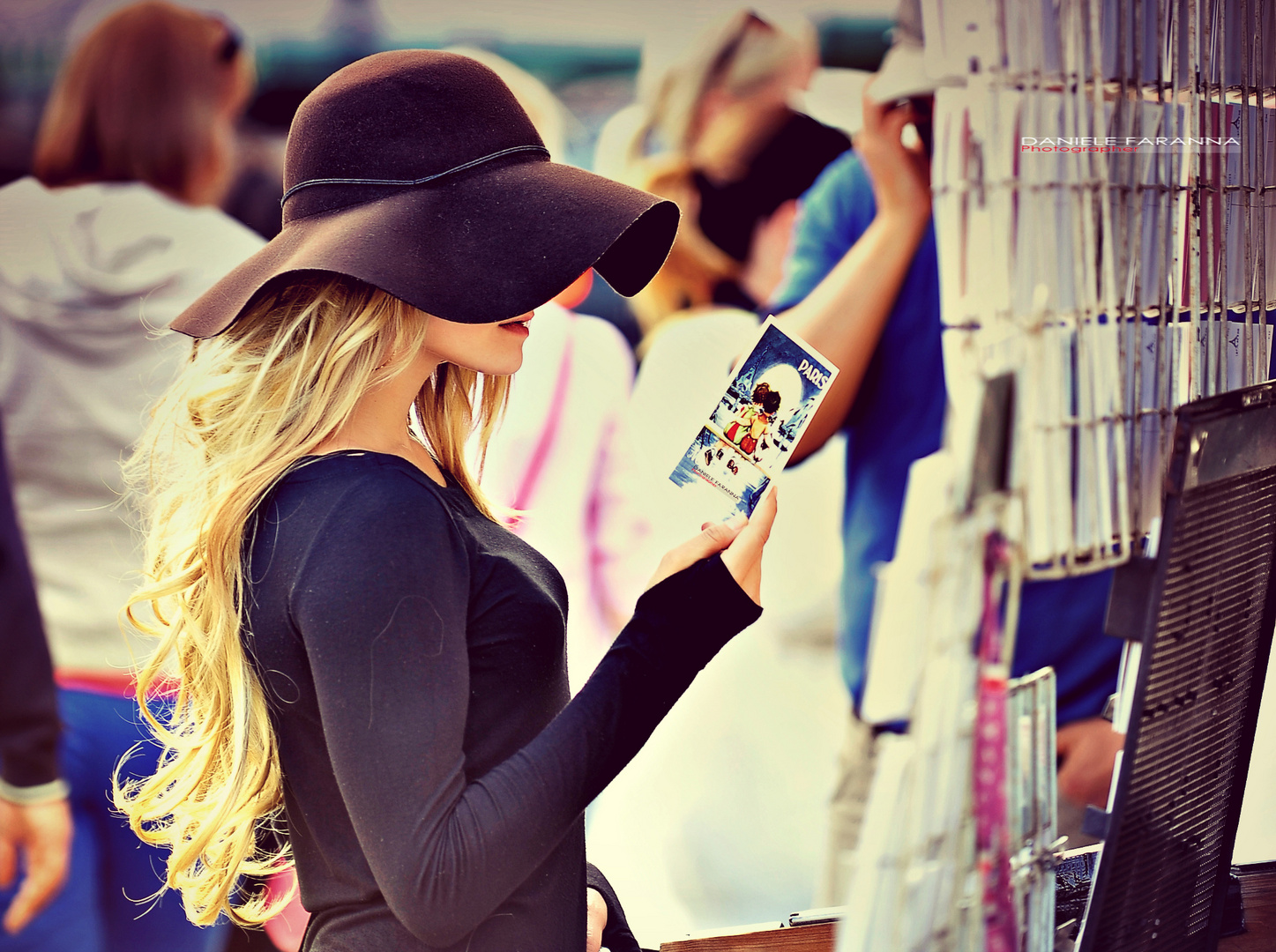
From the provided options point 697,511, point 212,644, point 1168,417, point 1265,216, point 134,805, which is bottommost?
point 134,805

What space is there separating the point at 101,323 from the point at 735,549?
1323mm

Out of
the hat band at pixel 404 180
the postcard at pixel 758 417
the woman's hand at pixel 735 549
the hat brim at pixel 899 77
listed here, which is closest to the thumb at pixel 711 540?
the woman's hand at pixel 735 549

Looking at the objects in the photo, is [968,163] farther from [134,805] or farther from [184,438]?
[134,805]

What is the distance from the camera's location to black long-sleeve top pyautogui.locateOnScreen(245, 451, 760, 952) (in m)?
0.73

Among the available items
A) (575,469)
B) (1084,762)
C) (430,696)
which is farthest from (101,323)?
(1084,762)

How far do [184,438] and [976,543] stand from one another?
82 cm

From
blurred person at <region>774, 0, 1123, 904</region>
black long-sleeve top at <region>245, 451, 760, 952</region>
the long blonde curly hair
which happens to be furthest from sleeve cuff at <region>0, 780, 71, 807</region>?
blurred person at <region>774, 0, 1123, 904</region>

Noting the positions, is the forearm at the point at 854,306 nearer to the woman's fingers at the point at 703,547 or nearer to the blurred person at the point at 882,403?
the blurred person at the point at 882,403

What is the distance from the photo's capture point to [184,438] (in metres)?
1.00

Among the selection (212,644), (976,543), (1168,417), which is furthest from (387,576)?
(1168,417)

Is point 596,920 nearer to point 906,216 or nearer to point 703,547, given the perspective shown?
point 703,547

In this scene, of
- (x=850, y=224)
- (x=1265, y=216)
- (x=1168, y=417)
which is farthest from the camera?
(x=850, y=224)

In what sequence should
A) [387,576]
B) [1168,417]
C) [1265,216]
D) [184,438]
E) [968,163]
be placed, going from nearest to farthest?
[387,576], [184,438], [1168,417], [968,163], [1265,216]

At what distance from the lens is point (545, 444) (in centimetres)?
184
